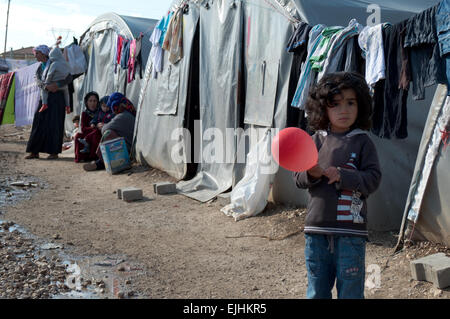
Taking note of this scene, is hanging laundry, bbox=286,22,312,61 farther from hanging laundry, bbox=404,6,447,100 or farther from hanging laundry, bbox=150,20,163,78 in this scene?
hanging laundry, bbox=150,20,163,78

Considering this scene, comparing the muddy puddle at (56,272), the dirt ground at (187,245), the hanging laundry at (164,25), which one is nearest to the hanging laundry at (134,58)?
the hanging laundry at (164,25)

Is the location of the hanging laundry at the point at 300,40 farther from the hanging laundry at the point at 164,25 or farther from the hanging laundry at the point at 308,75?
the hanging laundry at the point at 164,25

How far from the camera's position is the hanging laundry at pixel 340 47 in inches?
162

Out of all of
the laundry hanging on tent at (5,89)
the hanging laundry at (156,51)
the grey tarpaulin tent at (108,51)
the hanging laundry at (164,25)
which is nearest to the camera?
the hanging laundry at (164,25)

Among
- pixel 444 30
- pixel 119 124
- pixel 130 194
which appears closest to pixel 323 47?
pixel 444 30

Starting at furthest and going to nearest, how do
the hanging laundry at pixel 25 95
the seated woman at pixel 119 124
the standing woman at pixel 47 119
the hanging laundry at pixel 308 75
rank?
the hanging laundry at pixel 25 95, the standing woman at pixel 47 119, the seated woman at pixel 119 124, the hanging laundry at pixel 308 75

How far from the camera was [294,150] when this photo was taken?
1967mm

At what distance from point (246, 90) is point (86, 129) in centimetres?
436

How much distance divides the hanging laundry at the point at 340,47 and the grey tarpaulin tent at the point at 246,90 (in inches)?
33.6

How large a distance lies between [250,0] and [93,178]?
12.3 ft

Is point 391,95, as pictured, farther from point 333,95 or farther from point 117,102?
point 117,102

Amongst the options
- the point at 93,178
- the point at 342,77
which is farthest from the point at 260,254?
the point at 93,178

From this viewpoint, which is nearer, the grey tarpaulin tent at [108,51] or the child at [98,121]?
the child at [98,121]
